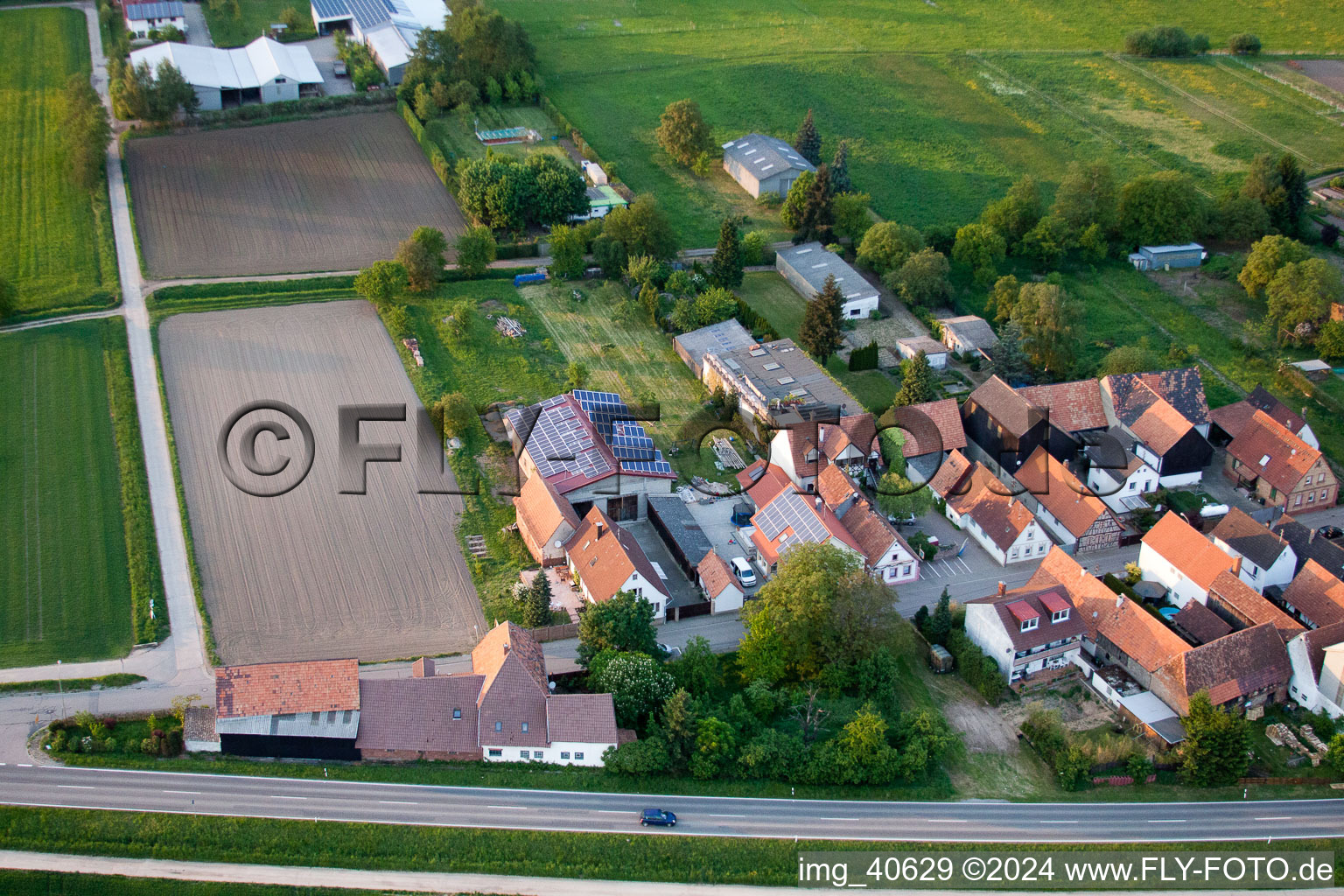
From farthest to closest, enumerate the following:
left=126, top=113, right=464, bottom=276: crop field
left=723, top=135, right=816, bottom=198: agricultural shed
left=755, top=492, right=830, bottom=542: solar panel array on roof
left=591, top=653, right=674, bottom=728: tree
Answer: left=723, top=135, right=816, bottom=198: agricultural shed
left=126, top=113, right=464, bottom=276: crop field
left=755, top=492, right=830, bottom=542: solar panel array on roof
left=591, top=653, right=674, bottom=728: tree

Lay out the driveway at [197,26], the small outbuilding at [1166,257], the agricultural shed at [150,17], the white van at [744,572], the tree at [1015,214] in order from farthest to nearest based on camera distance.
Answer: the agricultural shed at [150,17]
the driveway at [197,26]
the tree at [1015,214]
the small outbuilding at [1166,257]
the white van at [744,572]

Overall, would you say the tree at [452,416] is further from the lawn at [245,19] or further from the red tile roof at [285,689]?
the lawn at [245,19]

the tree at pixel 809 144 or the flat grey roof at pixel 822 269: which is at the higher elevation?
the tree at pixel 809 144

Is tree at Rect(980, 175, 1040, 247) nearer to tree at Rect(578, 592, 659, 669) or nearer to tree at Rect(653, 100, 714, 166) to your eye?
tree at Rect(653, 100, 714, 166)

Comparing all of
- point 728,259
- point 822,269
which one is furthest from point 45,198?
point 822,269

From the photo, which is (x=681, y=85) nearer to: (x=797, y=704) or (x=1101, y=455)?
(x=1101, y=455)

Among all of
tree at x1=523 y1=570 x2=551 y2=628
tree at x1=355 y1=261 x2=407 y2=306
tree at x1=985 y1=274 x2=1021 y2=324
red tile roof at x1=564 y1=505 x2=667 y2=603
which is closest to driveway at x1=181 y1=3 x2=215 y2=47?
tree at x1=355 y1=261 x2=407 y2=306

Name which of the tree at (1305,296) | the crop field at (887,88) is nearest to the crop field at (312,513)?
the crop field at (887,88)

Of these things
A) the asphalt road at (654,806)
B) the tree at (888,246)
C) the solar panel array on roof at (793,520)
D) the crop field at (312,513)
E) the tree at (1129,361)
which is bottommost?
the asphalt road at (654,806)
